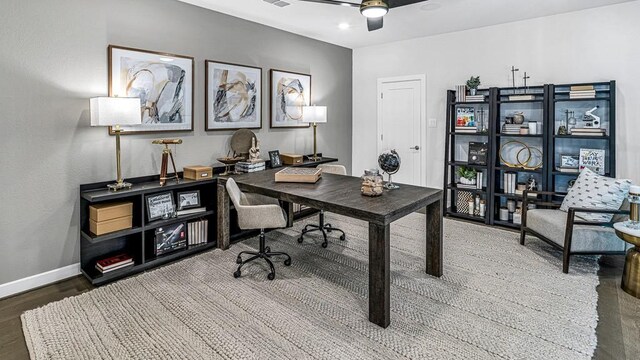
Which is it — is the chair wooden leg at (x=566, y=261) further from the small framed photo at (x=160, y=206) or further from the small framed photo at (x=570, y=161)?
the small framed photo at (x=160, y=206)

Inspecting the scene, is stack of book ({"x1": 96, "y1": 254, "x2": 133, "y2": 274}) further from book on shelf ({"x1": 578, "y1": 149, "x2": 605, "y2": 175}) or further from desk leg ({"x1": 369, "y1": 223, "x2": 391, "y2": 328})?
book on shelf ({"x1": 578, "y1": 149, "x2": 605, "y2": 175})

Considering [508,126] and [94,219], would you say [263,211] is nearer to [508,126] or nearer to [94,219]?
[94,219]

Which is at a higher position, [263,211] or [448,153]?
[448,153]

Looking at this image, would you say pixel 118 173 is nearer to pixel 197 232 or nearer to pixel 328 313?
pixel 197 232

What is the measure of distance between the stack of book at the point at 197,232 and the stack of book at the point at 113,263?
59 centimetres

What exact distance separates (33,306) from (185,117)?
217 centimetres

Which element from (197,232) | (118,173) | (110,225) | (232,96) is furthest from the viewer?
(232,96)

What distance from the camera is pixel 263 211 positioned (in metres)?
3.04

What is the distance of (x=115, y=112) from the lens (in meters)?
2.97

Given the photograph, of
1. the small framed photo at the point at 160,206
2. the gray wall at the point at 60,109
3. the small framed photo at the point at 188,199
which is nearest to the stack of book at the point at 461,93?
the gray wall at the point at 60,109

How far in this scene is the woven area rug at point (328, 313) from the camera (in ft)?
6.99

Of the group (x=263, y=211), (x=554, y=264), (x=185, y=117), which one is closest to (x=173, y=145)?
(x=185, y=117)

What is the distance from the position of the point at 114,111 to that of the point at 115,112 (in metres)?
0.01

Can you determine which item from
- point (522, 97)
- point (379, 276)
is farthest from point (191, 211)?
point (522, 97)
